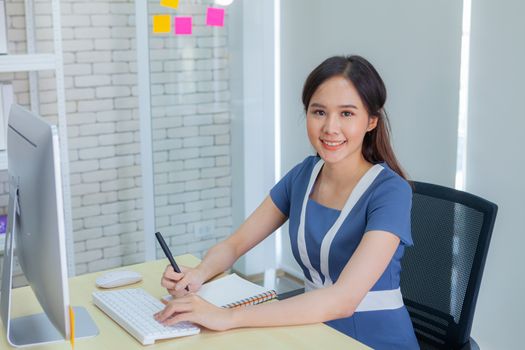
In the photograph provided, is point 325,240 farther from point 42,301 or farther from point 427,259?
point 42,301

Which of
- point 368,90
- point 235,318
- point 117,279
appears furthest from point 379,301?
point 117,279

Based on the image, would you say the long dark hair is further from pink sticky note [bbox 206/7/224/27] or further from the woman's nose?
pink sticky note [bbox 206/7/224/27]

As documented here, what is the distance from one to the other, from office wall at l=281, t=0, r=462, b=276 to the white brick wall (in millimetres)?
550

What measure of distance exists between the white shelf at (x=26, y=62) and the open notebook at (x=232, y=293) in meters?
1.48

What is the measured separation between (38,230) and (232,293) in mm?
536

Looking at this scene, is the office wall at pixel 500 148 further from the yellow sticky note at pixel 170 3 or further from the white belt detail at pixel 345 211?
the yellow sticky note at pixel 170 3

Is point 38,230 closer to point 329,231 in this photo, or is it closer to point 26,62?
point 329,231

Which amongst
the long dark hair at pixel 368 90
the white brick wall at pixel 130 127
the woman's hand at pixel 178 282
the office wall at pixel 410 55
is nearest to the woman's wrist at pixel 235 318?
the woman's hand at pixel 178 282

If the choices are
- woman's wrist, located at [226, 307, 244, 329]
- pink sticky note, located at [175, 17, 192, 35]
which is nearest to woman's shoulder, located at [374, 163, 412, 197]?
woman's wrist, located at [226, 307, 244, 329]

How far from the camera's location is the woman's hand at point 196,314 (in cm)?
151

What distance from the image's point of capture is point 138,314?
160 centimetres

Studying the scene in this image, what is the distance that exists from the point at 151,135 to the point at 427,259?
2023 mm

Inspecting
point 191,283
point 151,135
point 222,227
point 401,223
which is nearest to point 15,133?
point 191,283

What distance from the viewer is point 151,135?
3562 millimetres
